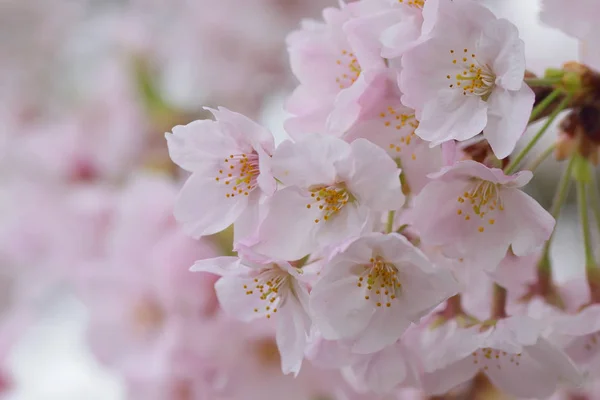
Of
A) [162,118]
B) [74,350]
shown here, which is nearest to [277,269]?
[162,118]

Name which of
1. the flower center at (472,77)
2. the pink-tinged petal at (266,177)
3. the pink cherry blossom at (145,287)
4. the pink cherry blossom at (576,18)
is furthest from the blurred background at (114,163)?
the pink-tinged petal at (266,177)

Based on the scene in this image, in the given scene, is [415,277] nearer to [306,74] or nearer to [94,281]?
[306,74]

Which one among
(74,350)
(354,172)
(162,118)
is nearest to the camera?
(354,172)

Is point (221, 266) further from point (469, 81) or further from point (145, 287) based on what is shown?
point (145, 287)

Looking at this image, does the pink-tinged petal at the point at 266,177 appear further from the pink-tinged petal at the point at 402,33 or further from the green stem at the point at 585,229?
the green stem at the point at 585,229

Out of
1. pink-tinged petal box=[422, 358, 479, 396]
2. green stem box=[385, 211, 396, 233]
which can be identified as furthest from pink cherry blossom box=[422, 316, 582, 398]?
green stem box=[385, 211, 396, 233]

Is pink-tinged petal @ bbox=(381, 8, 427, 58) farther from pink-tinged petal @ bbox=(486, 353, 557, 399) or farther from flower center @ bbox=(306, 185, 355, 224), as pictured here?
pink-tinged petal @ bbox=(486, 353, 557, 399)
